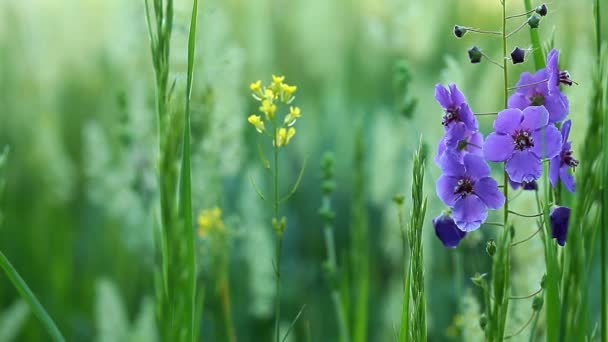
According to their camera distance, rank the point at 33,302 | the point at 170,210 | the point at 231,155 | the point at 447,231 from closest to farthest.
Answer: the point at 170,210, the point at 33,302, the point at 447,231, the point at 231,155

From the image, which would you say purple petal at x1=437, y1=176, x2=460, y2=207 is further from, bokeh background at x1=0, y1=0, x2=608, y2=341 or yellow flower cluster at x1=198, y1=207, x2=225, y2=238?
yellow flower cluster at x1=198, y1=207, x2=225, y2=238

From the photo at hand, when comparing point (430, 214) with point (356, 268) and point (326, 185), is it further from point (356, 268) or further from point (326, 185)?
point (326, 185)

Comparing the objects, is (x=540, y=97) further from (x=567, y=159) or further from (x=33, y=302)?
(x=33, y=302)

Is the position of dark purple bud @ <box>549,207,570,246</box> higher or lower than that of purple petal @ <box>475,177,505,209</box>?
lower

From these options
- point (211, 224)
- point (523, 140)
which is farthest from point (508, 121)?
point (211, 224)

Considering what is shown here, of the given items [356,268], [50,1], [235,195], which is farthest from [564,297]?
[50,1]

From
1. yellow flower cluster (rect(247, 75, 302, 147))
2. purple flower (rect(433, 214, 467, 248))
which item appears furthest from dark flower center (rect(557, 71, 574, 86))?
yellow flower cluster (rect(247, 75, 302, 147))

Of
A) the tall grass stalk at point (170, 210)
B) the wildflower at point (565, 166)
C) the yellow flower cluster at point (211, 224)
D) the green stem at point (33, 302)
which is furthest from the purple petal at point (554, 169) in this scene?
the yellow flower cluster at point (211, 224)
